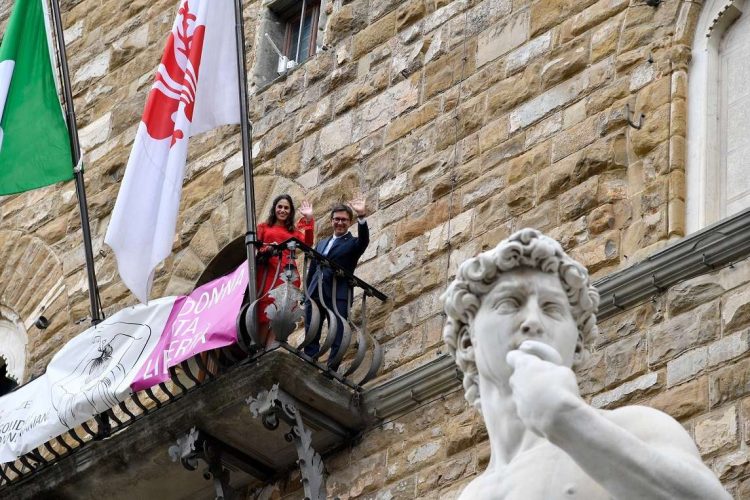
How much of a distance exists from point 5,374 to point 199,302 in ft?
11.4

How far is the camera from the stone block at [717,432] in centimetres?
891

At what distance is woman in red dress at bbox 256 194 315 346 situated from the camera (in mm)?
11023

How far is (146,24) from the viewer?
14727 millimetres

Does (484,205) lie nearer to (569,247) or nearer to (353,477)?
(569,247)

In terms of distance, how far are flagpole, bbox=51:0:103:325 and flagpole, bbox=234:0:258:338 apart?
1.07 m

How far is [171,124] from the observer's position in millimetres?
12039

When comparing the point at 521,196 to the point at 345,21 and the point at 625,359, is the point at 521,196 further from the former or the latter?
the point at 345,21

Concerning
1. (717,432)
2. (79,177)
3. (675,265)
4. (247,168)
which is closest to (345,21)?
(247,168)

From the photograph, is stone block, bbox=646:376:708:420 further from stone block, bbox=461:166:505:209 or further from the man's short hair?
the man's short hair

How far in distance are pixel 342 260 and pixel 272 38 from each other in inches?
107

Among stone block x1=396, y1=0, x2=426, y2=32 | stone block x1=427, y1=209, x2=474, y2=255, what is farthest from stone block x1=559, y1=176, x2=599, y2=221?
stone block x1=396, y1=0, x2=426, y2=32

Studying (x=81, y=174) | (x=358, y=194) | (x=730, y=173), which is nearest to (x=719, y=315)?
(x=730, y=173)

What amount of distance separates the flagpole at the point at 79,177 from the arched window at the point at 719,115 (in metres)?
3.63

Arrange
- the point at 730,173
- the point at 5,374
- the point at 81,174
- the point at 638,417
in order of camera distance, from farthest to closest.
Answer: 1. the point at 5,374
2. the point at 81,174
3. the point at 730,173
4. the point at 638,417
